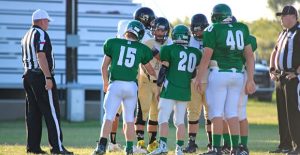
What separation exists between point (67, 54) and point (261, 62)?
761 inches

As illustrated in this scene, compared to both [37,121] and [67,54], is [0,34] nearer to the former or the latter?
[67,54]

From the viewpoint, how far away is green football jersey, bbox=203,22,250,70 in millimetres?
12469

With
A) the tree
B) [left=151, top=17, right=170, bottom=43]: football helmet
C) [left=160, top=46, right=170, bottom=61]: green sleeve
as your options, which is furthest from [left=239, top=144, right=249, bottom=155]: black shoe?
the tree

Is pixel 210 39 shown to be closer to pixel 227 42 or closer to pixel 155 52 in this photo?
pixel 227 42

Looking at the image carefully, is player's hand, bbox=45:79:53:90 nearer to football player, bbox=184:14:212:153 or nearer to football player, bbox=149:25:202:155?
football player, bbox=149:25:202:155

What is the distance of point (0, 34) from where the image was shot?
29312 millimetres

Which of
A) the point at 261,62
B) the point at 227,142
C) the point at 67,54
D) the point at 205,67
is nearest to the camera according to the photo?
the point at 205,67

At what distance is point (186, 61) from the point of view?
12891 mm

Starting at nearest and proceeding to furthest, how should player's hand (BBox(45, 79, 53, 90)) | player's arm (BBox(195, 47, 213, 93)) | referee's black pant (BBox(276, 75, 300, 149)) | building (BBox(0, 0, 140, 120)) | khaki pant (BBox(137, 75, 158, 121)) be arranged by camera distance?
player's arm (BBox(195, 47, 213, 93))
player's hand (BBox(45, 79, 53, 90))
referee's black pant (BBox(276, 75, 300, 149))
khaki pant (BBox(137, 75, 158, 121))
building (BBox(0, 0, 140, 120))

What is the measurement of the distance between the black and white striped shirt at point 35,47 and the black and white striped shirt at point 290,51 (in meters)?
3.56

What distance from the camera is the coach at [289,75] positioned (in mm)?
13836

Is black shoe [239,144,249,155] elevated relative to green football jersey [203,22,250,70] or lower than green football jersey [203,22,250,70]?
lower

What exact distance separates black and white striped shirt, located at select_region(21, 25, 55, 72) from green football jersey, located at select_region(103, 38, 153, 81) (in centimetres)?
107

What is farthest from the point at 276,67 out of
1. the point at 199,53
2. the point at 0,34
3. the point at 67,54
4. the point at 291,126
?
the point at 0,34
